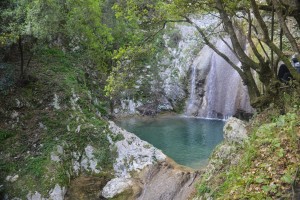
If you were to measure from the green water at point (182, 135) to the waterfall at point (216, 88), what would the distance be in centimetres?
120

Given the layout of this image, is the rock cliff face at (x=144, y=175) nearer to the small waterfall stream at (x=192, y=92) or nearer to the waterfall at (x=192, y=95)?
the waterfall at (x=192, y=95)

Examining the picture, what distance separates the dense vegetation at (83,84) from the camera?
5.87m

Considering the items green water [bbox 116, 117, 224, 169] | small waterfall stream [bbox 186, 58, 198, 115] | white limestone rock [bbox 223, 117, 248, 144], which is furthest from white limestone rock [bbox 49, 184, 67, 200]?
small waterfall stream [bbox 186, 58, 198, 115]

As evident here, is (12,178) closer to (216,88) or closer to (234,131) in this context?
(234,131)

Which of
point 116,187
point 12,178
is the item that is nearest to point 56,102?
point 12,178

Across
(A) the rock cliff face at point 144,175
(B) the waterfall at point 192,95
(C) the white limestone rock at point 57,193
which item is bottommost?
(C) the white limestone rock at point 57,193

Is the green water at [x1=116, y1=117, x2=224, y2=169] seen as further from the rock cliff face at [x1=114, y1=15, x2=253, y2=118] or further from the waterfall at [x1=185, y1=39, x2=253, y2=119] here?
the rock cliff face at [x1=114, y1=15, x2=253, y2=118]

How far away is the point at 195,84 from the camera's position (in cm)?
2419

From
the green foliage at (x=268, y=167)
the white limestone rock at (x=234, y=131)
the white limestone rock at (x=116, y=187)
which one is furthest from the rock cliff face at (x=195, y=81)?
the green foliage at (x=268, y=167)

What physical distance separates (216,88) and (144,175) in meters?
13.0

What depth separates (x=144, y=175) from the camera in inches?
444

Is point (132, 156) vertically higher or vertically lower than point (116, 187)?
higher

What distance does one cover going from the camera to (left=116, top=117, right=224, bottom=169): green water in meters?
15.3

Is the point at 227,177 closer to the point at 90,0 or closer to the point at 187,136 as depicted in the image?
the point at 187,136
